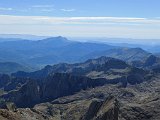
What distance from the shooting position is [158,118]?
177750 millimetres

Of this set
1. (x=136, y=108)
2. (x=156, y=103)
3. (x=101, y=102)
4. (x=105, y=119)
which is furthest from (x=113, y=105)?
(x=156, y=103)

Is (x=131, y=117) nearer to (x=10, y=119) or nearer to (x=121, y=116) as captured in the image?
(x=121, y=116)

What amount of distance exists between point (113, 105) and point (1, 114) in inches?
2308

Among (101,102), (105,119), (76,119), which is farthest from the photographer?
(76,119)

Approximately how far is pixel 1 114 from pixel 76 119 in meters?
114

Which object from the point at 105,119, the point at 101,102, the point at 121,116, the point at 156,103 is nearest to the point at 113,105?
the point at 105,119

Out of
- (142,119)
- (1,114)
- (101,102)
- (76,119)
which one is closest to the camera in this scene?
(1,114)

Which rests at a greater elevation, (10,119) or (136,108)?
(10,119)

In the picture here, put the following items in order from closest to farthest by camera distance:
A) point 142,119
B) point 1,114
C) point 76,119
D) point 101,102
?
point 1,114 < point 101,102 < point 142,119 < point 76,119

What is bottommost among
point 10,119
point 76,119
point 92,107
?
point 76,119

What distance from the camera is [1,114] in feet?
276

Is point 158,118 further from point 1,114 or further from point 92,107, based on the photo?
point 1,114

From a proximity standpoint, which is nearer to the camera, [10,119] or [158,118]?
[10,119]

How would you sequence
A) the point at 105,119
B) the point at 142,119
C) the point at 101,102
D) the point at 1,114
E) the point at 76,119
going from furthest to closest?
the point at 76,119
the point at 142,119
the point at 101,102
the point at 105,119
the point at 1,114
